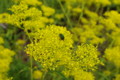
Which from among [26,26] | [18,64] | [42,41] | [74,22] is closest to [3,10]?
[74,22]

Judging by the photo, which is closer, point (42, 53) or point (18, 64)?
point (42, 53)

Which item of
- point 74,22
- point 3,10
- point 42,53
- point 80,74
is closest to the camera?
point 42,53

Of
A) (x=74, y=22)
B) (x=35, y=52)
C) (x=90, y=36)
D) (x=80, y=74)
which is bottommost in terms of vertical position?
(x=80, y=74)

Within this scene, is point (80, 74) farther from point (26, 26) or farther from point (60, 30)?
point (26, 26)

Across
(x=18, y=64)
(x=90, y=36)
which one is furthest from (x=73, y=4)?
(x=18, y=64)

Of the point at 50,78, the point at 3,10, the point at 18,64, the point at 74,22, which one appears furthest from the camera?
the point at 74,22

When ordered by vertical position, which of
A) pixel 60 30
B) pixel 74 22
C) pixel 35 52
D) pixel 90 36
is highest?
pixel 74 22

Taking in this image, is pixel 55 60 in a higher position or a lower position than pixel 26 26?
lower

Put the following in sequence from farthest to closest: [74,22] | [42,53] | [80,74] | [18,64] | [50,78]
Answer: [74,22]
[50,78]
[18,64]
[80,74]
[42,53]

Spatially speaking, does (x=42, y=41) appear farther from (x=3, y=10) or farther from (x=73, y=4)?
(x=73, y=4)
